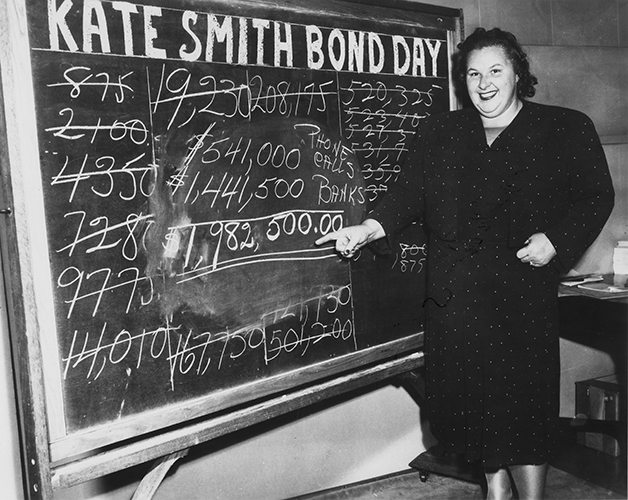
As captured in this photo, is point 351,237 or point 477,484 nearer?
point 351,237

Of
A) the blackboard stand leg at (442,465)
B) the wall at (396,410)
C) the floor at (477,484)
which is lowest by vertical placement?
the floor at (477,484)

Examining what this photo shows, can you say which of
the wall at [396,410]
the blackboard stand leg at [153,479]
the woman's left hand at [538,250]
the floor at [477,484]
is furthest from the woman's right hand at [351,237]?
the floor at [477,484]

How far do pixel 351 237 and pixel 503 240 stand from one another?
1.54 ft

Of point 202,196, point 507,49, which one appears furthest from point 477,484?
point 202,196

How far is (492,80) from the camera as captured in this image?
7.27ft

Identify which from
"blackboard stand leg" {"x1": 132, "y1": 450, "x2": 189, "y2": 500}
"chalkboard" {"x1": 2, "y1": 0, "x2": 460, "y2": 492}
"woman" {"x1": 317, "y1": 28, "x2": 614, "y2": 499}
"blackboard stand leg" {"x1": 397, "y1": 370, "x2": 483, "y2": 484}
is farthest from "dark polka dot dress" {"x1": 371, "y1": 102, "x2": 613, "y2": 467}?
"blackboard stand leg" {"x1": 132, "y1": 450, "x2": 189, "y2": 500}

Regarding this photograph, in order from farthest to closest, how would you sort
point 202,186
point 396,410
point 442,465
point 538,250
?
point 396,410 < point 442,465 < point 538,250 < point 202,186

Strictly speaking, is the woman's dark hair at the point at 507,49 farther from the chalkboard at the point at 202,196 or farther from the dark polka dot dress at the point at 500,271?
the chalkboard at the point at 202,196

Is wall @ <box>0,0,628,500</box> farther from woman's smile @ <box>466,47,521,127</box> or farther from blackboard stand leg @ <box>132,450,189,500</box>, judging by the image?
woman's smile @ <box>466,47,521,127</box>

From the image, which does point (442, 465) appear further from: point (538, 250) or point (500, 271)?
point (538, 250)

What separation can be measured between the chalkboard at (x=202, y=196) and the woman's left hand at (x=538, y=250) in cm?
47

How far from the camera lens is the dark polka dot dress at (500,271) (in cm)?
220

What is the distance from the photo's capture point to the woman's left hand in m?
2.15

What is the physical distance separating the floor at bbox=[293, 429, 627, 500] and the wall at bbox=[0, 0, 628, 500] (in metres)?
0.07
